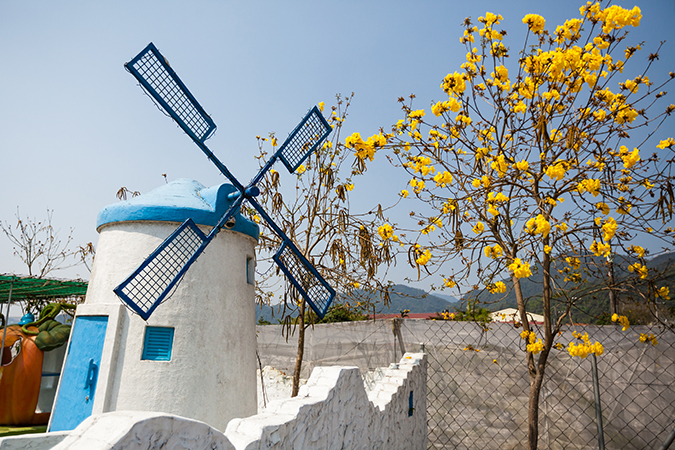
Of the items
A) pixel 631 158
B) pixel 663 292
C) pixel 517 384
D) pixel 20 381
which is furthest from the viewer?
pixel 20 381

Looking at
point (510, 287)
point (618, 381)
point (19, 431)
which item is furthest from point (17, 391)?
point (618, 381)

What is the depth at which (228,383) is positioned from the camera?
4.99m

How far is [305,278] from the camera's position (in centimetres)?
605

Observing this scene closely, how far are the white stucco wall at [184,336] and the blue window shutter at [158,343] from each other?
5cm

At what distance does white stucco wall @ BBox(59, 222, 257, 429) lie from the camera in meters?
4.54

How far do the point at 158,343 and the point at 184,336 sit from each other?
0.93 ft

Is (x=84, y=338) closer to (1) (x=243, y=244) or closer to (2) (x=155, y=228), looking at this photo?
(2) (x=155, y=228)

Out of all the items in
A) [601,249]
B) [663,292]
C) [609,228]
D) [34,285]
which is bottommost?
[663,292]

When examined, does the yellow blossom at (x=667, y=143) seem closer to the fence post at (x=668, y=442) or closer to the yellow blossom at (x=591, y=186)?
the yellow blossom at (x=591, y=186)

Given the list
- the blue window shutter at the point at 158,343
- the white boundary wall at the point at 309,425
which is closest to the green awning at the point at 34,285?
the blue window shutter at the point at 158,343

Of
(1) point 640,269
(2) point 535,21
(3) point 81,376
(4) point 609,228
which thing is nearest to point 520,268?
(4) point 609,228

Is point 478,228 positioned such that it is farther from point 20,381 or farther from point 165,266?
point 20,381

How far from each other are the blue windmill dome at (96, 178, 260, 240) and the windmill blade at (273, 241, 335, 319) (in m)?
0.61

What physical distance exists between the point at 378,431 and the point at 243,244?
2852 mm
